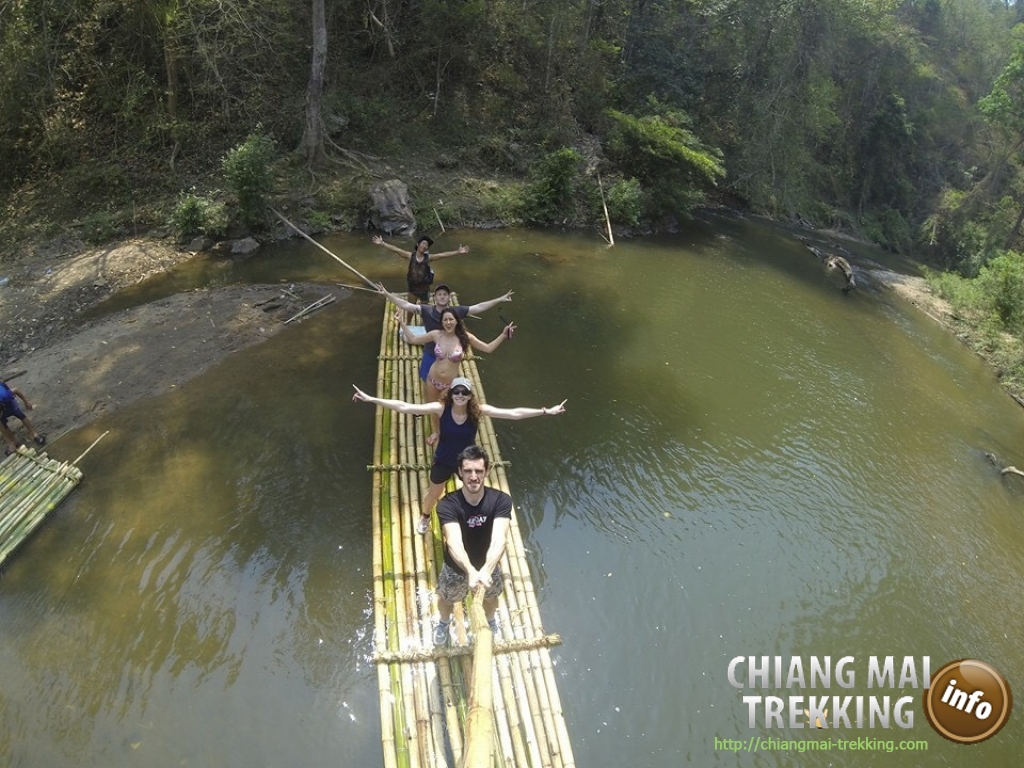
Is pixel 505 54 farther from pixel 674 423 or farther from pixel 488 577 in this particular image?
pixel 488 577

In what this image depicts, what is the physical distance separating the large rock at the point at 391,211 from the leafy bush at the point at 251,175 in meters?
2.83

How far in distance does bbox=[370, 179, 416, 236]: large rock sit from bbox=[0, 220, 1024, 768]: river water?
4526mm

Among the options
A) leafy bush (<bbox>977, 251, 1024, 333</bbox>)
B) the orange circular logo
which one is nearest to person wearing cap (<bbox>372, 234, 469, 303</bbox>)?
the orange circular logo

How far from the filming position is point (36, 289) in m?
10.7

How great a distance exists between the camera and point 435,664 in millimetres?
4734

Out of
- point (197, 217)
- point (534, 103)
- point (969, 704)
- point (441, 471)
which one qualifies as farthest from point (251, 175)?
point (969, 704)

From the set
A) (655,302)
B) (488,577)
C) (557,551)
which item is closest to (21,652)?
(488,577)

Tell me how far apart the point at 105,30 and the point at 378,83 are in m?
7.70

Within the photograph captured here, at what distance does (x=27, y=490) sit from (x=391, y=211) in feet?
36.9

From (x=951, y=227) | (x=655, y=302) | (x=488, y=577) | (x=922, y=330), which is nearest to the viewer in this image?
(x=488, y=577)

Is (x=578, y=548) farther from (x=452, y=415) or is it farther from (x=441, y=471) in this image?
(x=452, y=415)

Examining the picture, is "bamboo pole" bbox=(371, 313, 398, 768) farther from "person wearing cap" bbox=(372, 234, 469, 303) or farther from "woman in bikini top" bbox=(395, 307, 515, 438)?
"person wearing cap" bbox=(372, 234, 469, 303)

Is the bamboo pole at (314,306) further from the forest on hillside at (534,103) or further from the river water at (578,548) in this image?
the forest on hillside at (534,103)

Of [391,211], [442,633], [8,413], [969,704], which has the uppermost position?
[391,211]
